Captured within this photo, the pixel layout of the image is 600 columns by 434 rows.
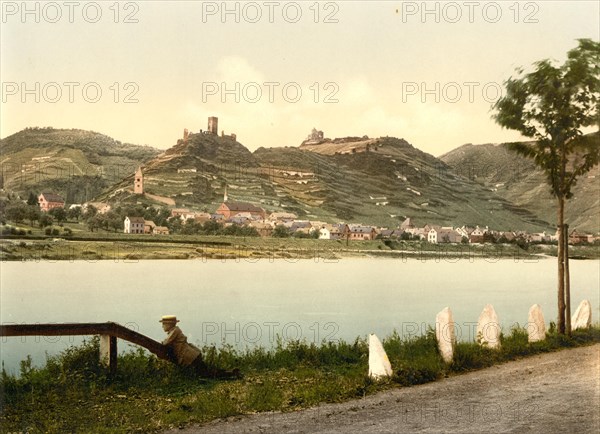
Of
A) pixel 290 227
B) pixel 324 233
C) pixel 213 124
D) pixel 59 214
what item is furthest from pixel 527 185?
pixel 59 214

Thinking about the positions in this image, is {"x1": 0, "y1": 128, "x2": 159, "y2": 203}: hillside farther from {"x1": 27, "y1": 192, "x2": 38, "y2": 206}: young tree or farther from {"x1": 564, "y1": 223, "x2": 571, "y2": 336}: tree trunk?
{"x1": 564, "y1": 223, "x2": 571, "y2": 336}: tree trunk

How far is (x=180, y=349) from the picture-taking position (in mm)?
12320

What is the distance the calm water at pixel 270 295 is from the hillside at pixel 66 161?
129cm

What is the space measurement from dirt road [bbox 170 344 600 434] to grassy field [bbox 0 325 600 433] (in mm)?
399

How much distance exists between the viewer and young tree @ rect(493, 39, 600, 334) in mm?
15727

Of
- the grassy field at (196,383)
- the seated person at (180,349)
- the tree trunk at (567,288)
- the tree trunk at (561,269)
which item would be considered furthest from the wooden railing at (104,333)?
the tree trunk at (567,288)

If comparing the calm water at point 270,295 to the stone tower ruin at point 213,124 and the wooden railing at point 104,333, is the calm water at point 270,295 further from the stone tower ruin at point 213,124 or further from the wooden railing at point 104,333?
the stone tower ruin at point 213,124

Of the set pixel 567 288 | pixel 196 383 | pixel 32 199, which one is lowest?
pixel 196 383

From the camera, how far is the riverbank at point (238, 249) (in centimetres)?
1209

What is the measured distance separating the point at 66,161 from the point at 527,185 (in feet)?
32.0

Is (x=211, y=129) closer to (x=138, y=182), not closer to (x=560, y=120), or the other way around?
(x=138, y=182)

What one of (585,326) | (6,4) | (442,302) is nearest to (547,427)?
(442,302)

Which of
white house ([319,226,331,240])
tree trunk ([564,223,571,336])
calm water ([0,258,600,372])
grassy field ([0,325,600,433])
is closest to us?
grassy field ([0,325,600,433])

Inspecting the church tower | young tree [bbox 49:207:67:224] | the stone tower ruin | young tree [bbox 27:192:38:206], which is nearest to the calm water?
young tree [bbox 49:207:67:224]
